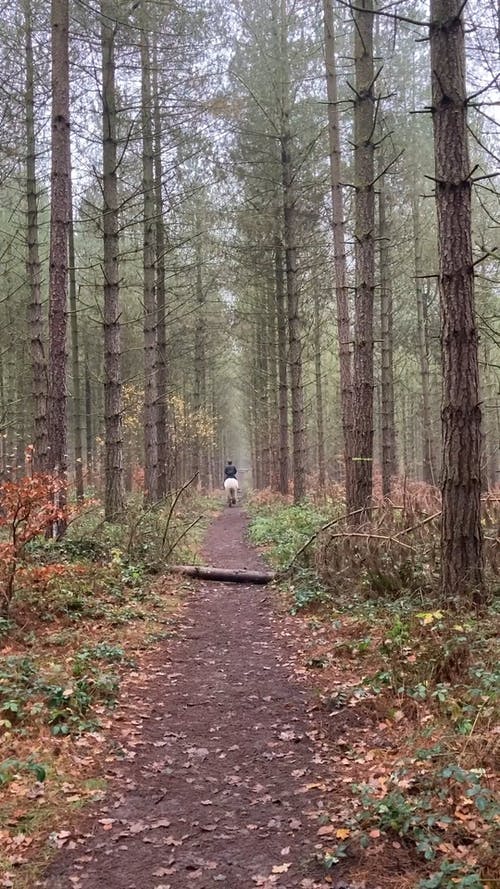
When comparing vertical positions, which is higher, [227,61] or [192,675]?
[227,61]

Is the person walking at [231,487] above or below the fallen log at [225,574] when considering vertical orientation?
above

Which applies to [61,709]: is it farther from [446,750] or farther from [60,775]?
[446,750]

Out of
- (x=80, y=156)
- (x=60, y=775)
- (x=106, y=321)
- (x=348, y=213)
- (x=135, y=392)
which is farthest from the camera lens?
(x=135, y=392)

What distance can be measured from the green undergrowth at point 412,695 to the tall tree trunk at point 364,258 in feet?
5.13

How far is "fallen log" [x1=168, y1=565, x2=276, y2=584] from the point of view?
9750mm

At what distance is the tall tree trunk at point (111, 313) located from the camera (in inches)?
443

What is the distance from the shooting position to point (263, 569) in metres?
10.6

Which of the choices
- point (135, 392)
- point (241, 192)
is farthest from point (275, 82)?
point (135, 392)

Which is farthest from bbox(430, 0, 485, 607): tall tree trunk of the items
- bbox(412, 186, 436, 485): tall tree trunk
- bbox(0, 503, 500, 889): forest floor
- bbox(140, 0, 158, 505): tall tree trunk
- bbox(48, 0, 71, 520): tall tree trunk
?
bbox(412, 186, 436, 485): tall tree trunk

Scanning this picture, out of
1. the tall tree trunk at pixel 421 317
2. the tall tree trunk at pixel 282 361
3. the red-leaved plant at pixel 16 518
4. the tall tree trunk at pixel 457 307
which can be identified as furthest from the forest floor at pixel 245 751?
the tall tree trunk at pixel 421 317

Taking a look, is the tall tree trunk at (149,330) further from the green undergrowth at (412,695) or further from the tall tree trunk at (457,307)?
the tall tree trunk at (457,307)

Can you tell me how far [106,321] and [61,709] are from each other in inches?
317

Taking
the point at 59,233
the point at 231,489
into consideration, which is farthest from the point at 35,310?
the point at 231,489

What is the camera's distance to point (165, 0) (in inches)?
407
